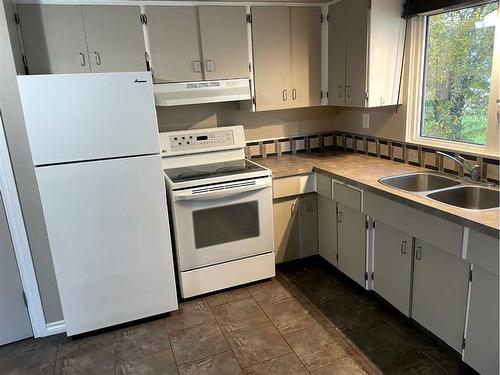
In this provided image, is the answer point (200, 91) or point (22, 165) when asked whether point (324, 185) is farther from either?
point (22, 165)

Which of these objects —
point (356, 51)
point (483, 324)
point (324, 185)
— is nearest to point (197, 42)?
point (356, 51)

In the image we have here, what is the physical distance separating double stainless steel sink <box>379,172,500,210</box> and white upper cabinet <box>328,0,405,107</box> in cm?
66

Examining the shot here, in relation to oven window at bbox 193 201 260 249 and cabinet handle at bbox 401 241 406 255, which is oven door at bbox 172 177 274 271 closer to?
oven window at bbox 193 201 260 249

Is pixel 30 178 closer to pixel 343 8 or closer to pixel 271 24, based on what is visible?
pixel 271 24

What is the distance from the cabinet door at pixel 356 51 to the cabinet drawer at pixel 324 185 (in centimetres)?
62

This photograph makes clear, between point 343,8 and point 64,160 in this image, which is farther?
point 343,8

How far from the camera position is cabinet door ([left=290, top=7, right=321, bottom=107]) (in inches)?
121

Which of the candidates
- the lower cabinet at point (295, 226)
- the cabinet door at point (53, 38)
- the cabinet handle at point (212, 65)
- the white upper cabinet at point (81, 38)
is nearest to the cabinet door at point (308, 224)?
the lower cabinet at point (295, 226)

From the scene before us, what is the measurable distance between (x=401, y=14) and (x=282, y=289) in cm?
218

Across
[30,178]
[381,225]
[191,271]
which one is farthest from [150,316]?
[381,225]

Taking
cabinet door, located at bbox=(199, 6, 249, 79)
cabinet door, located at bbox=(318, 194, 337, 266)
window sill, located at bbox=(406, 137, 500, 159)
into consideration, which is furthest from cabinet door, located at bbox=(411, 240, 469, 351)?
cabinet door, located at bbox=(199, 6, 249, 79)

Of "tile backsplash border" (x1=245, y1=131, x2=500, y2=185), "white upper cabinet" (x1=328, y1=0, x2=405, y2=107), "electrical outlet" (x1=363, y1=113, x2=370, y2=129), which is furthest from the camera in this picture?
"electrical outlet" (x1=363, y1=113, x2=370, y2=129)

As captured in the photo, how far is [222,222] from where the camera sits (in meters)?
2.73

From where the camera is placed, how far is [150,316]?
2562 mm
